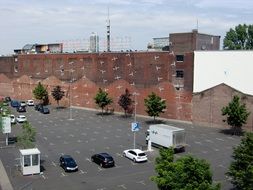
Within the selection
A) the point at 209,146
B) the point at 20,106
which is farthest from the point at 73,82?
the point at 209,146

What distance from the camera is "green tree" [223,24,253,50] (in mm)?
100062

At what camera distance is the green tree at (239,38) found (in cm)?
10006

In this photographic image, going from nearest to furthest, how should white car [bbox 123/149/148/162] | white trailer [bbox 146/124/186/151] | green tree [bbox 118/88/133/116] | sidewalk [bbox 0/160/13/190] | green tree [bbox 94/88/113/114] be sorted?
1. sidewalk [bbox 0/160/13/190]
2. white car [bbox 123/149/148/162]
3. white trailer [bbox 146/124/186/151]
4. green tree [bbox 118/88/133/116]
5. green tree [bbox 94/88/113/114]

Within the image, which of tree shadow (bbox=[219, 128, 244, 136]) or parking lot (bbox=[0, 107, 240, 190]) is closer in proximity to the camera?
parking lot (bbox=[0, 107, 240, 190])

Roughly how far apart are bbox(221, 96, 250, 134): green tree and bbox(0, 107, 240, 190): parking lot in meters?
2.20

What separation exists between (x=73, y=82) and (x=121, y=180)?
49.2m

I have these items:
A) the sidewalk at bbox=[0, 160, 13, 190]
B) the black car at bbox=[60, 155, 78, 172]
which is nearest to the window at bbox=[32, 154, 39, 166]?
the black car at bbox=[60, 155, 78, 172]

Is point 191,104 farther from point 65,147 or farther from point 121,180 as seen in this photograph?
point 121,180

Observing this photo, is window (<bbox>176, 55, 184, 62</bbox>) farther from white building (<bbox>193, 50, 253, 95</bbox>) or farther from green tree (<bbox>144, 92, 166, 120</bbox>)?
green tree (<bbox>144, 92, 166, 120</bbox>)

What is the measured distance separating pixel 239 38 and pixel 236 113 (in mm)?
53081

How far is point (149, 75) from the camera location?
68625 millimetres

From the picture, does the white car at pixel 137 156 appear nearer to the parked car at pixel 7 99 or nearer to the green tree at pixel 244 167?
the green tree at pixel 244 167

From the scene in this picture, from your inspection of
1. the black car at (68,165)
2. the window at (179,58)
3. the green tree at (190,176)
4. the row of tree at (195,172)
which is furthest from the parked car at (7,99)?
the green tree at (190,176)

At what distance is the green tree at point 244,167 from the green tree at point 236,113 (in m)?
21.6
